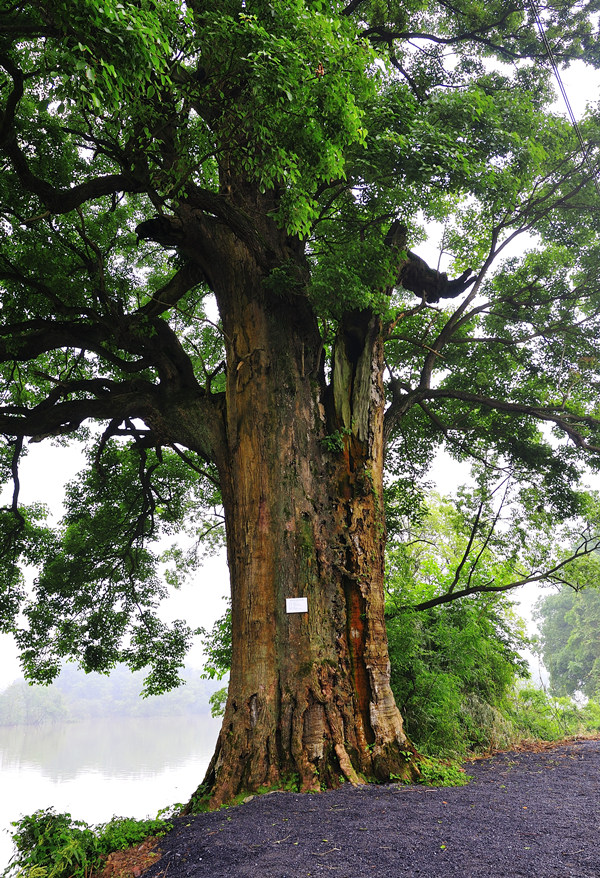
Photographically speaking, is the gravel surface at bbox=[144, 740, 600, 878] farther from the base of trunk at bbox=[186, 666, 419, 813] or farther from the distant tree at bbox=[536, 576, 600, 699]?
the distant tree at bbox=[536, 576, 600, 699]

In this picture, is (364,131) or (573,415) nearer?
(364,131)

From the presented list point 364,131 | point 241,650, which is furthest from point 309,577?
point 364,131

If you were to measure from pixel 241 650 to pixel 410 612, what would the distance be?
90.6 inches

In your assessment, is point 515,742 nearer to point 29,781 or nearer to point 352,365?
point 352,365

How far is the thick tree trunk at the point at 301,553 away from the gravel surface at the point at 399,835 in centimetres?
39

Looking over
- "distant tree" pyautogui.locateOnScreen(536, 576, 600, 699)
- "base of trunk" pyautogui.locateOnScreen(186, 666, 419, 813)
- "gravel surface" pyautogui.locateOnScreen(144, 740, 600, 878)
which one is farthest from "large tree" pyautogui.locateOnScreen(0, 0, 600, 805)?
"distant tree" pyautogui.locateOnScreen(536, 576, 600, 699)

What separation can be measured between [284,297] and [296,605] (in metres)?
2.85

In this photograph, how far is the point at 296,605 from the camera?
3.97 metres

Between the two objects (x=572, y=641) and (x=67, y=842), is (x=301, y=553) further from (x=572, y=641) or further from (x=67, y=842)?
(x=572, y=641)

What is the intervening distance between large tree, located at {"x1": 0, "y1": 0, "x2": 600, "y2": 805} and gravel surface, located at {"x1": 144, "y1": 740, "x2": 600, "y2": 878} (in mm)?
584

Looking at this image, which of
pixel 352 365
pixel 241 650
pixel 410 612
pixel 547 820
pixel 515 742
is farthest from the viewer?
pixel 515 742

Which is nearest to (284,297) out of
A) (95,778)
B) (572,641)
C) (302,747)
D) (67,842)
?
(302,747)

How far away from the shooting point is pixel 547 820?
259cm

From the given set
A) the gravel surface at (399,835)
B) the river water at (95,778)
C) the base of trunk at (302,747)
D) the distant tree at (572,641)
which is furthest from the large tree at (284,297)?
the distant tree at (572,641)
